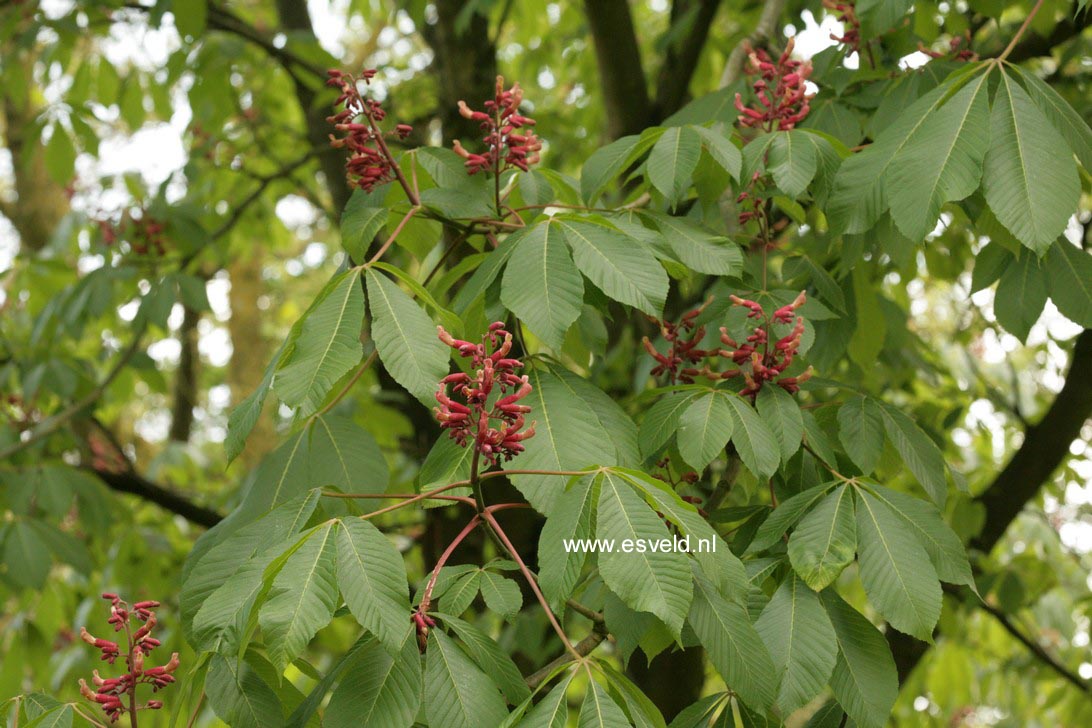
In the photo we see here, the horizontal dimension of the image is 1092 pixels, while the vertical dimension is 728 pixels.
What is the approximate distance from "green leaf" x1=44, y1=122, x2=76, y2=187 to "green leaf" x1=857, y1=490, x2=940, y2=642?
2.98 m

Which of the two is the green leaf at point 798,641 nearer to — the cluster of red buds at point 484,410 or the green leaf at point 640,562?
the green leaf at point 640,562

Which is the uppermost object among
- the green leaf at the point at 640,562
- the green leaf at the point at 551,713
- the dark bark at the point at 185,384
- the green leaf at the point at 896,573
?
the green leaf at the point at 640,562

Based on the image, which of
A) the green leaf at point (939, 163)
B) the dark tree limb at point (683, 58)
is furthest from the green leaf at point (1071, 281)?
the dark tree limb at point (683, 58)

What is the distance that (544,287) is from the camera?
1288mm

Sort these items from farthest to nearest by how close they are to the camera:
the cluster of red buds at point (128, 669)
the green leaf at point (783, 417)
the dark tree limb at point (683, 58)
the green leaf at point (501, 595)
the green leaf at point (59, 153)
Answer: the green leaf at point (59, 153) < the dark tree limb at point (683, 58) < the green leaf at point (783, 417) < the green leaf at point (501, 595) < the cluster of red buds at point (128, 669)

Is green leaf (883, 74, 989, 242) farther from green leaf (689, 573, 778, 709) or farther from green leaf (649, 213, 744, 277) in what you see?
green leaf (689, 573, 778, 709)

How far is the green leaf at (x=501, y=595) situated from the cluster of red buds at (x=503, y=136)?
1.82ft

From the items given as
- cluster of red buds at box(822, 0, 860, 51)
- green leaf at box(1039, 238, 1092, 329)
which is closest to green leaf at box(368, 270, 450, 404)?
green leaf at box(1039, 238, 1092, 329)

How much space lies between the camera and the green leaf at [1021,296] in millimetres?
1650

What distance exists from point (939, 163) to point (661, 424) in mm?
475

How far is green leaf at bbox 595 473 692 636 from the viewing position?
1.06 metres

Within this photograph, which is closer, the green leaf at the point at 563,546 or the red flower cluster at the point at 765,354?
the green leaf at the point at 563,546

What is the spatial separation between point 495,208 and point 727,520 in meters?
0.55

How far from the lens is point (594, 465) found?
117 centimetres
